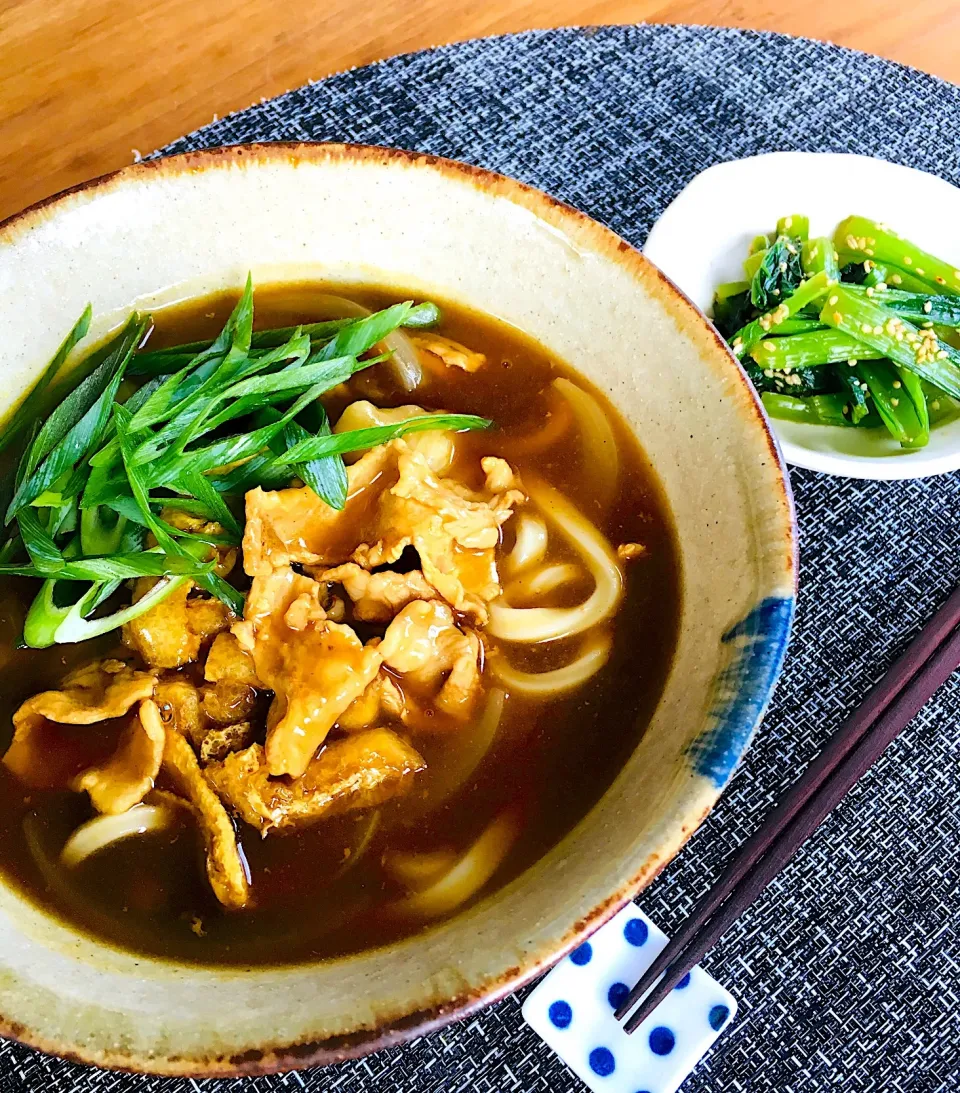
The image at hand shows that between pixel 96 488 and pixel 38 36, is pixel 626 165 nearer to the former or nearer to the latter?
pixel 96 488

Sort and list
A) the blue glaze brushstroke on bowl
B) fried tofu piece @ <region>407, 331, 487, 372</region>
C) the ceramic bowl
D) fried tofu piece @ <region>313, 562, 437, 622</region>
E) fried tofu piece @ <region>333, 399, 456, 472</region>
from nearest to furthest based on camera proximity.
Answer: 1. the ceramic bowl
2. the blue glaze brushstroke on bowl
3. fried tofu piece @ <region>313, 562, 437, 622</region>
4. fried tofu piece @ <region>333, 399, 456, 472</region>
5. fried tofu piece @ <region>407, 331, 487, 372</region>

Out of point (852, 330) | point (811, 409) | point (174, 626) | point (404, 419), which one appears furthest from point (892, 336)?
point (174, 626)

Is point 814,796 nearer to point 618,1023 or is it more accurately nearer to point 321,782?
point 618,1023

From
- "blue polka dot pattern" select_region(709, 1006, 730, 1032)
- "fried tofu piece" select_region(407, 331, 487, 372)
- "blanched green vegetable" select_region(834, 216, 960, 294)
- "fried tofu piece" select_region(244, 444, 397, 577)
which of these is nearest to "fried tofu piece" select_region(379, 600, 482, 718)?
"fried tofu piece" select_region(244, 444, 397, 577)

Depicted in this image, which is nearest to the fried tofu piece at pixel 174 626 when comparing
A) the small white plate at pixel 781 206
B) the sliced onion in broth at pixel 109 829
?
the sliced onion in broth at pixel 109 829

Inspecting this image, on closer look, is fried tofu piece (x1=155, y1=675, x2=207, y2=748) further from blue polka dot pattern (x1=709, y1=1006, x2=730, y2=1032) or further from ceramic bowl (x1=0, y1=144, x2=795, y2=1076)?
blue polka dot pattern (x1=709, y1=1006, x2=730, y2=1032)

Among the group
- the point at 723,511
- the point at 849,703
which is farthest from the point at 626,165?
the point at 849,703
